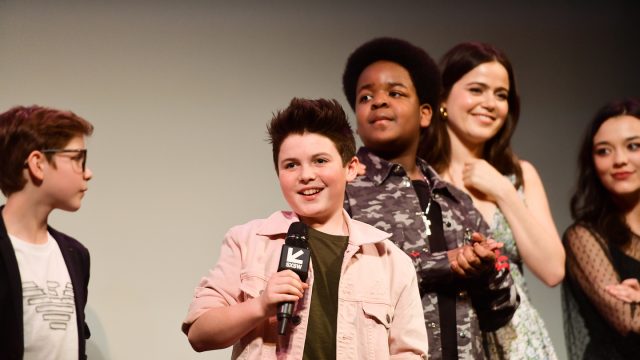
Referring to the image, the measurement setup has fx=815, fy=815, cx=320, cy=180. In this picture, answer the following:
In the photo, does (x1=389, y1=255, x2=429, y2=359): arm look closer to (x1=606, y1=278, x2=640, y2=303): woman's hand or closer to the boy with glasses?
the boy with glasses

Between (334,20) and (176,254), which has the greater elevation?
(334,20)

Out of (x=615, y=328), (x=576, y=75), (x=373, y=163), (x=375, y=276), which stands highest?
(x=576, y=75)

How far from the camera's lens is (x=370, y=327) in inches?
76.0

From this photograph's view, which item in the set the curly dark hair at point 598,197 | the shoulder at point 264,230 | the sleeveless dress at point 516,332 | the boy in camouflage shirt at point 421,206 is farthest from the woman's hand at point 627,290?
the shoulder at point 264,230

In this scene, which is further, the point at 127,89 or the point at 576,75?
the point at 576,75

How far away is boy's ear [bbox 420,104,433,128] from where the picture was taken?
2.63 meters

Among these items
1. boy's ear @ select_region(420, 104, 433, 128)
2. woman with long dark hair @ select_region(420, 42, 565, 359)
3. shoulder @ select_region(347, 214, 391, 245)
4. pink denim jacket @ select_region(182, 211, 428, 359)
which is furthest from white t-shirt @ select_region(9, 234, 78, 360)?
woman with long dark hair @ select_region(420, 42, 565, 359)

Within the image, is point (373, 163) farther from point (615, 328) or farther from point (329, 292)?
point (615, 328)

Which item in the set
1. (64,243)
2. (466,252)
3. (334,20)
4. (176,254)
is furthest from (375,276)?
(334,20)

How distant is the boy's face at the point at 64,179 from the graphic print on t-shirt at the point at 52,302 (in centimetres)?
21

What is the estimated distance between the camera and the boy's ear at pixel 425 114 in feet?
8.63

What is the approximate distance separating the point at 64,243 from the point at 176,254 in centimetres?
74

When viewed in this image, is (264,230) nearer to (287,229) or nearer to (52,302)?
(287,229)

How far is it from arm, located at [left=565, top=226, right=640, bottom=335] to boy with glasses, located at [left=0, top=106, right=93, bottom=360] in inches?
73.1
